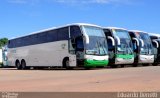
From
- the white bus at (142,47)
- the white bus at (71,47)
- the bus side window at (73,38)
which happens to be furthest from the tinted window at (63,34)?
the white bus at (142,47)

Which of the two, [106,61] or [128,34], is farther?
[128,34]

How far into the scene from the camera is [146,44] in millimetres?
35125

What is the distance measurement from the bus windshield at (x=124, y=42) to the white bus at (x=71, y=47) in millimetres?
2654

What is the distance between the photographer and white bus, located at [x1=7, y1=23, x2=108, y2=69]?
27219mm

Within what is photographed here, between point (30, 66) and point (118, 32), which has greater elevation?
point (118, 32)

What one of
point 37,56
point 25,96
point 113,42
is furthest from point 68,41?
point 25,96

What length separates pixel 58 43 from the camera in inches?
1167

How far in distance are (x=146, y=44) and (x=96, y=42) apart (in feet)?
28.2

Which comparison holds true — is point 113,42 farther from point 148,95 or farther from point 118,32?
point 148,95

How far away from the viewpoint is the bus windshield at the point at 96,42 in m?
27.4

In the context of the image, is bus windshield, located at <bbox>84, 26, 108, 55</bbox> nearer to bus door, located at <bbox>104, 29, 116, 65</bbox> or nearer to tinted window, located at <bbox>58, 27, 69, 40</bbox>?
tinted window, located at <bbox>58, 27, 69, 40</bbox>

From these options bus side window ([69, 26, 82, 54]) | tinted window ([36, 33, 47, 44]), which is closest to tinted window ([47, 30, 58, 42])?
tinted window ([36, 33, 47, 44])

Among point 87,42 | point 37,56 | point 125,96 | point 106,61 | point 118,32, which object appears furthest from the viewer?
point 37,56

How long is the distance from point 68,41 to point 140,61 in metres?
8.71
